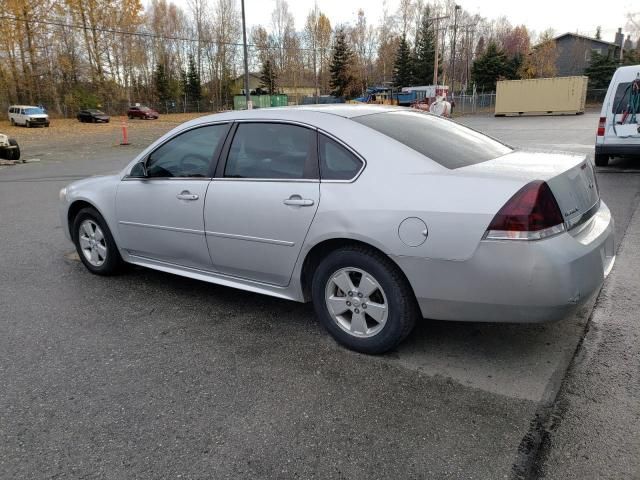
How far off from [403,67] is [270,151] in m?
63.7

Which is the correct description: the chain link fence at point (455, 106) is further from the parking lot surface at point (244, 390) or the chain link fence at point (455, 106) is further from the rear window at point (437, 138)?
the parking lot surface at point (244, 390)

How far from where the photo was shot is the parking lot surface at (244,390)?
2367 millimetres

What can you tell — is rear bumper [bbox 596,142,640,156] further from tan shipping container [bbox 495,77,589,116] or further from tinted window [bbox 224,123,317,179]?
tan shipping container [bbox 495,77,589,116]

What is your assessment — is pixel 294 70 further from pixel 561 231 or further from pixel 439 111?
pixel 561 231

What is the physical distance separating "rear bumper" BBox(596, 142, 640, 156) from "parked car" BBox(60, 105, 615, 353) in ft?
25.5

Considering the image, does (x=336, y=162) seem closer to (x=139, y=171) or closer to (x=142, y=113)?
(x=139, y=171)

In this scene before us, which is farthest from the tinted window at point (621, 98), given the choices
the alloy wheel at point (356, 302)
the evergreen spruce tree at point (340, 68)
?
the evergreen spruce tree at point (340, 68)

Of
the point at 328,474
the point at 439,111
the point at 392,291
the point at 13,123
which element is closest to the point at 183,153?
the point at 392,291

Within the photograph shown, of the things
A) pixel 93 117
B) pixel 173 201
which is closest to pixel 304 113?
pixel 173 201

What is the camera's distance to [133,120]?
47750 millimetres

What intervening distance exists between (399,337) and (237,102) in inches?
2219

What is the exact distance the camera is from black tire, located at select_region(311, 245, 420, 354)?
3.03m

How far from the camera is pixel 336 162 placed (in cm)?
327

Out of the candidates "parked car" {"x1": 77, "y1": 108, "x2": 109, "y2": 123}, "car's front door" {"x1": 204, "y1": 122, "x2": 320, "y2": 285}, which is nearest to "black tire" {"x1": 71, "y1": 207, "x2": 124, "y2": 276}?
"car's front door" {"x1": 204, "y1": 122, "x2": 320, "y2": 285}
